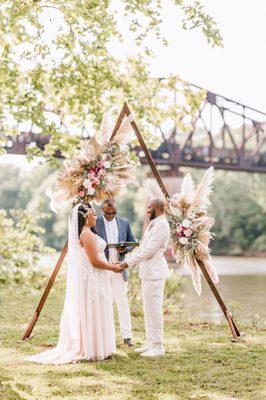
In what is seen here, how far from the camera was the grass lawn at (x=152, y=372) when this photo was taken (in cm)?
631

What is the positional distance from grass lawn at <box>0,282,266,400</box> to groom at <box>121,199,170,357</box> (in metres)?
0.39

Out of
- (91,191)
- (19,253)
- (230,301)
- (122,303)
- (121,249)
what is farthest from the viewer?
(19,253)

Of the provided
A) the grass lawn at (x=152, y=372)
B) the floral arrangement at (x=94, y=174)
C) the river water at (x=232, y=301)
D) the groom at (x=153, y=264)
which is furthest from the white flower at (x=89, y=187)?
the river water at (x=232, y=301)

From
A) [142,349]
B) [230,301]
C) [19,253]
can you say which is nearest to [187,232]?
[142,349]

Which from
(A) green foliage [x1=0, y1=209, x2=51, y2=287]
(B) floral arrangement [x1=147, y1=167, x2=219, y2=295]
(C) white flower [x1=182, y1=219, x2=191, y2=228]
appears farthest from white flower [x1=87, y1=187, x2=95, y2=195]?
(A) green foliage [x1=0, y1=209, x2=51, y2=287]

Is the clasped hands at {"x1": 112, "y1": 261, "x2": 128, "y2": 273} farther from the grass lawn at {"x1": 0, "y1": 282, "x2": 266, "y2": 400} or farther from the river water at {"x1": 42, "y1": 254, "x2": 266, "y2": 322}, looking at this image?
the river water at {"x1": 42, "y1": 254, "x2": 266, "y2": 322}

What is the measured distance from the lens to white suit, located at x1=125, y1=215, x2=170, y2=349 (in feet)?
26.1

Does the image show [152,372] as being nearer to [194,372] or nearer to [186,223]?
[194,372]

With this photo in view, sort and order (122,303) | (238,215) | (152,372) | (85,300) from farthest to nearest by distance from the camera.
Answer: (238,215) → (122,303) → (85,300) → (152,372)

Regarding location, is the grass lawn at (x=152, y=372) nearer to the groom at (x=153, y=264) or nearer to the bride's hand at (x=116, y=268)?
the groom at (x=153, y=264)

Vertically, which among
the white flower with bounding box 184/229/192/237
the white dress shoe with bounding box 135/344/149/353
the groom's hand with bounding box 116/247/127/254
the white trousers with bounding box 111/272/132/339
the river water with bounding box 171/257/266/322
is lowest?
the river water with bounding box 171/257/266/322

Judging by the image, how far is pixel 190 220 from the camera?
903cm

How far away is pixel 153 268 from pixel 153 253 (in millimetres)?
166

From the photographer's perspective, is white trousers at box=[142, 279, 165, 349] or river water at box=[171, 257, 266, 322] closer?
white trousers at box=[142, 279, 165, 349]
